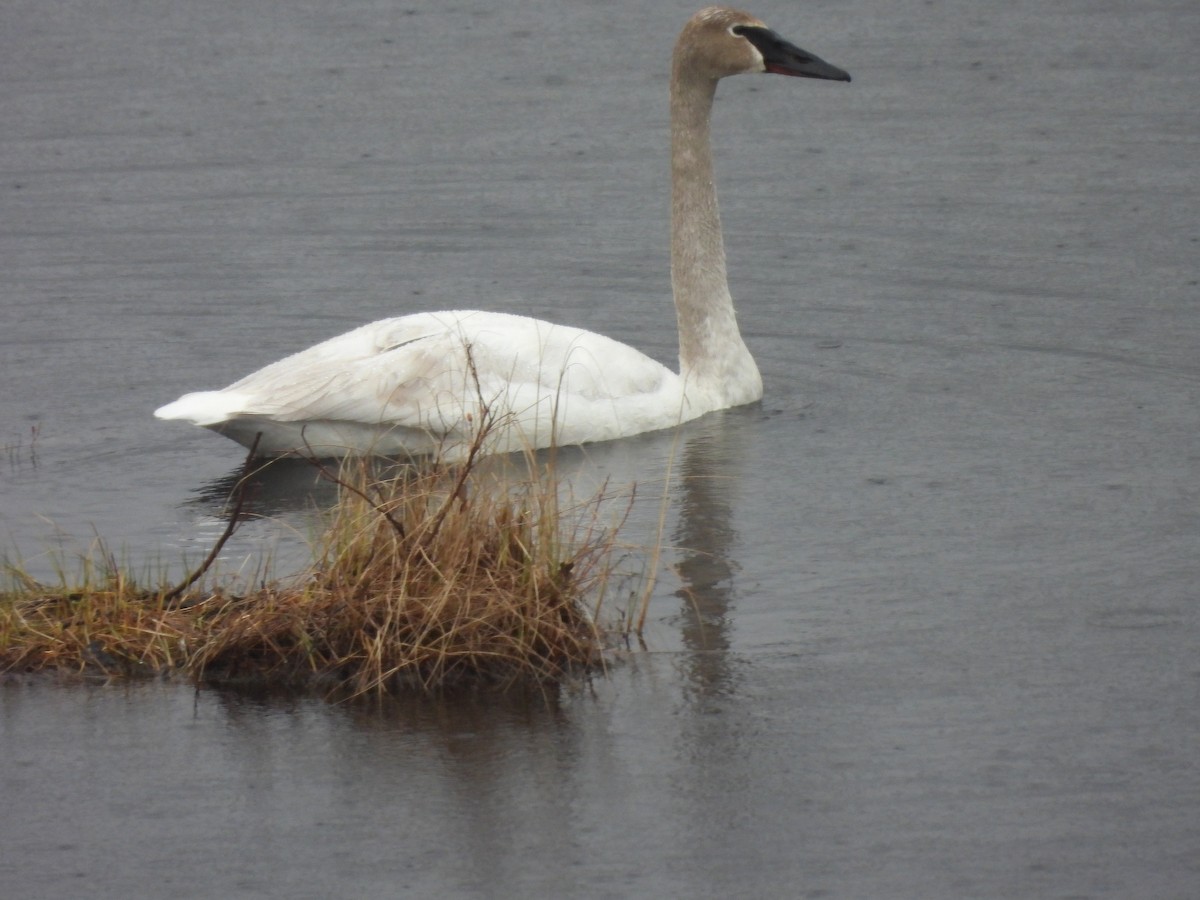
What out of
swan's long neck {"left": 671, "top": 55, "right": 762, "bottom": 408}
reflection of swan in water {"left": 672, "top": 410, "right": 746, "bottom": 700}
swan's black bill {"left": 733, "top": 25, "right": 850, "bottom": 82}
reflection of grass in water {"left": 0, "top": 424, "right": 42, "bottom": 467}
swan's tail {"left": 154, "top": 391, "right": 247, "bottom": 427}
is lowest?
reflection of swan in water {"left": 672, "top": 410, "right": 746, "bottom": 700}

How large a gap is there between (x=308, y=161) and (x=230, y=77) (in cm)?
213

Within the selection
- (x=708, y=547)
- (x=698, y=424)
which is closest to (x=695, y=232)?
(x=698, y=424)

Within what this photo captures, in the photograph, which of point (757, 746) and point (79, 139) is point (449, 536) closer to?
point (757, 746)

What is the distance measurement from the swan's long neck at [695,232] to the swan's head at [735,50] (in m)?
0.07

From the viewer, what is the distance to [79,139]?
607 inches

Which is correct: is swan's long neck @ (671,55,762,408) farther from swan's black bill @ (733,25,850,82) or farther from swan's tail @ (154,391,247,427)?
swan's tail @ (154,391,247,427)

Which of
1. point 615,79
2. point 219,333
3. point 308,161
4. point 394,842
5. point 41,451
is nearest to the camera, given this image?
point 394,842

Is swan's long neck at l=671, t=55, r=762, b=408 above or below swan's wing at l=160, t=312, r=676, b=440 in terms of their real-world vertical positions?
above

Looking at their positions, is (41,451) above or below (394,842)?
above

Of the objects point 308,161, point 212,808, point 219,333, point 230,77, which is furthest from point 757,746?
point 230,77

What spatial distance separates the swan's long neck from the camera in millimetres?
10312

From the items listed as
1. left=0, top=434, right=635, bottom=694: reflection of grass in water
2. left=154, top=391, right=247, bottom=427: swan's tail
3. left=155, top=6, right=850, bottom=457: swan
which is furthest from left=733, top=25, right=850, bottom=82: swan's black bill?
left=0, top=434, right=635, bottom=694: reflection of grass in water

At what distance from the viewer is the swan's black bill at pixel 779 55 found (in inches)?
409

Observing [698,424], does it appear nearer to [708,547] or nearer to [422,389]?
[422,389]
